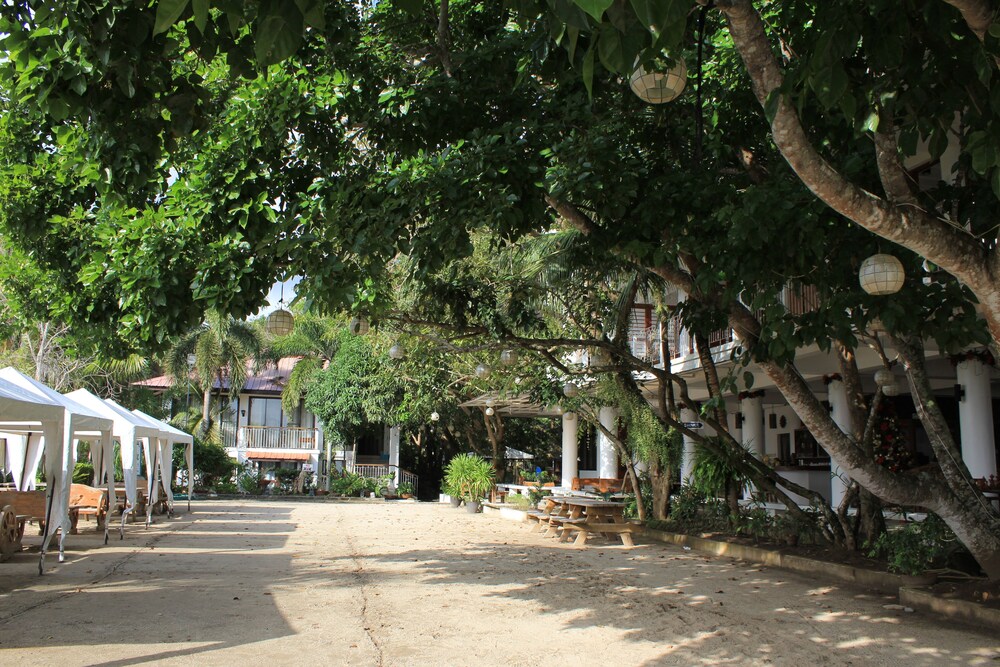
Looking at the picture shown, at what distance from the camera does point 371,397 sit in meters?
30.4

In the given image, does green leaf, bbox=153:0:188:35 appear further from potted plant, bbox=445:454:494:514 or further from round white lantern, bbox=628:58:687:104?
potted plant, bbox=445:454:494:514

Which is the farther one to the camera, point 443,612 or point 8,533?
point 8,533

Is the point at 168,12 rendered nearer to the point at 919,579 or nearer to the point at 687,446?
the point at 919,579

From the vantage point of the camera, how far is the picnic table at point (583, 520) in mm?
13398


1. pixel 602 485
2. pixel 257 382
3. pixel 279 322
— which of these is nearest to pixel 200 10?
pixel 279 322

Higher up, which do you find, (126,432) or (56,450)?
(126,432)

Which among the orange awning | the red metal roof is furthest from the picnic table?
the red metal roof

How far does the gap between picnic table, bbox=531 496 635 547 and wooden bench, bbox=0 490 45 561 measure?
8.01 m

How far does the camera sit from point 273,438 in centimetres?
3641

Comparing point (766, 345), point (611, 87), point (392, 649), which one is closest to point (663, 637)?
point (392, 649)

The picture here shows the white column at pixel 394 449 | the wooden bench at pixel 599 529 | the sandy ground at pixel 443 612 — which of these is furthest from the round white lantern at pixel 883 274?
the white column at pixel 394 449

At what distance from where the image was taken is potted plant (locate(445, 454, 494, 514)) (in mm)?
22688

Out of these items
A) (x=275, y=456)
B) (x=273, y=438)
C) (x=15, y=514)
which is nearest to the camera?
(x=15, y=514)

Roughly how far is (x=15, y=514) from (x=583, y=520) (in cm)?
869
